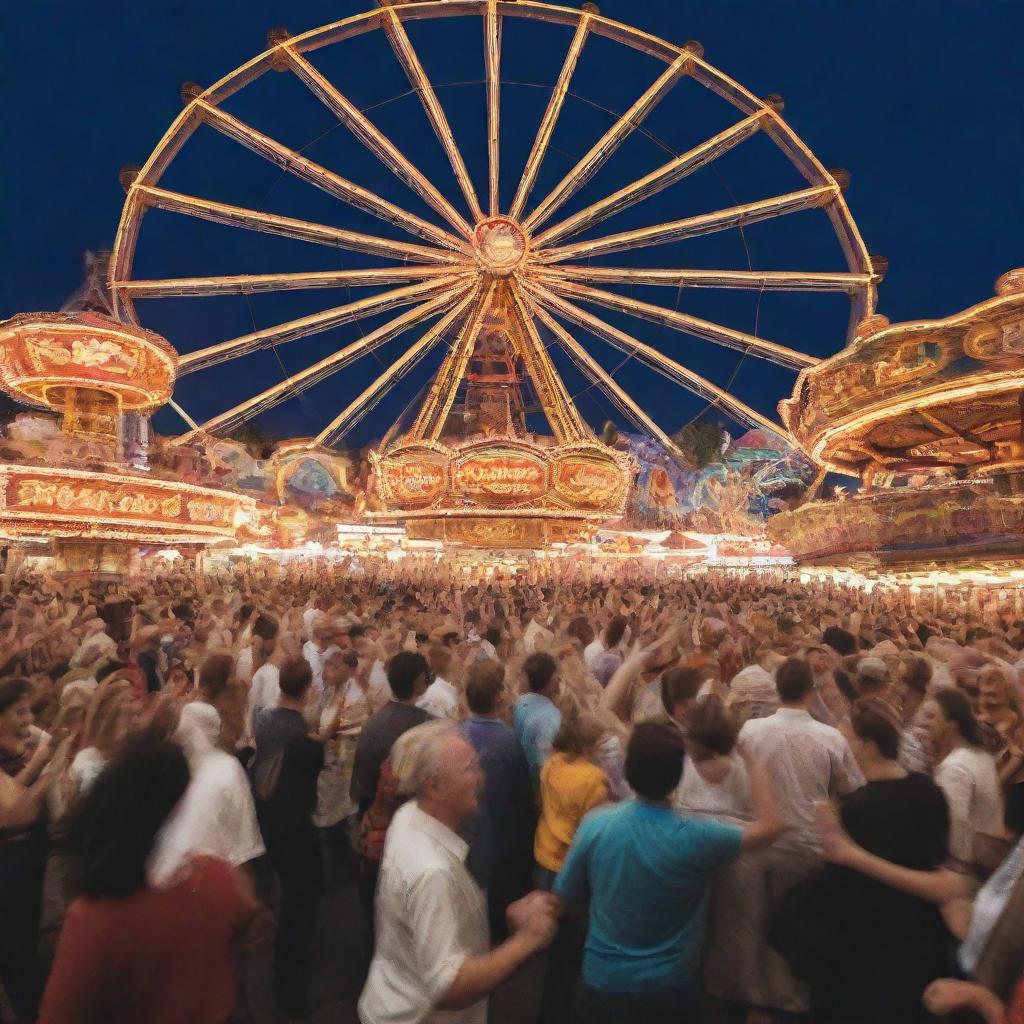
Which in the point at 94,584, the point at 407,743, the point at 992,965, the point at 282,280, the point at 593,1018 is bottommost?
the point at 593,1018

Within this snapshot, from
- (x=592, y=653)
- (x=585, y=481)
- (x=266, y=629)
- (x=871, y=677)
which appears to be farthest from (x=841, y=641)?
(x=585, y=481)

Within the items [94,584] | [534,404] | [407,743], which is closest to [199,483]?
[94,584]

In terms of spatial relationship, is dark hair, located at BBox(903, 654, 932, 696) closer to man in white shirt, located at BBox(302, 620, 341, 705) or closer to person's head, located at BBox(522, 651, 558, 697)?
person's head, located at BBox(522, 651, 558, 697)

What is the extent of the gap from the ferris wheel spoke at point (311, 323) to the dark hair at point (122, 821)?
1065 inches

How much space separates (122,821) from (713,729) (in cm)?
192

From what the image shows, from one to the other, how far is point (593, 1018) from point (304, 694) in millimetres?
1936

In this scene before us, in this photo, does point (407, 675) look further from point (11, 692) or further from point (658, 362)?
point (658, 362)

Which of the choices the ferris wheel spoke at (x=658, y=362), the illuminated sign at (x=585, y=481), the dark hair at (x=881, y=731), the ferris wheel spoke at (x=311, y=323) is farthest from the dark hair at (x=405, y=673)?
the ferris wheel spoke at (x=658, y=362)

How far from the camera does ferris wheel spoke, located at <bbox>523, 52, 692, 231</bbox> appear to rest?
90.8 feet

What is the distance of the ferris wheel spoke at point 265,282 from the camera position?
26.4 m

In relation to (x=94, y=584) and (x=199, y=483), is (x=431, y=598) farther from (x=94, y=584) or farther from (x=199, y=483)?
(x=199, y=483)

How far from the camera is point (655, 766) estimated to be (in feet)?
7.86

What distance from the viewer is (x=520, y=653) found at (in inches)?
245

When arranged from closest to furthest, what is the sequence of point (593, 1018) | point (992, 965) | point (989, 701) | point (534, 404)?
point (992, 965) → point (593, 1018) → point (989, 701) → point (534, 404)
